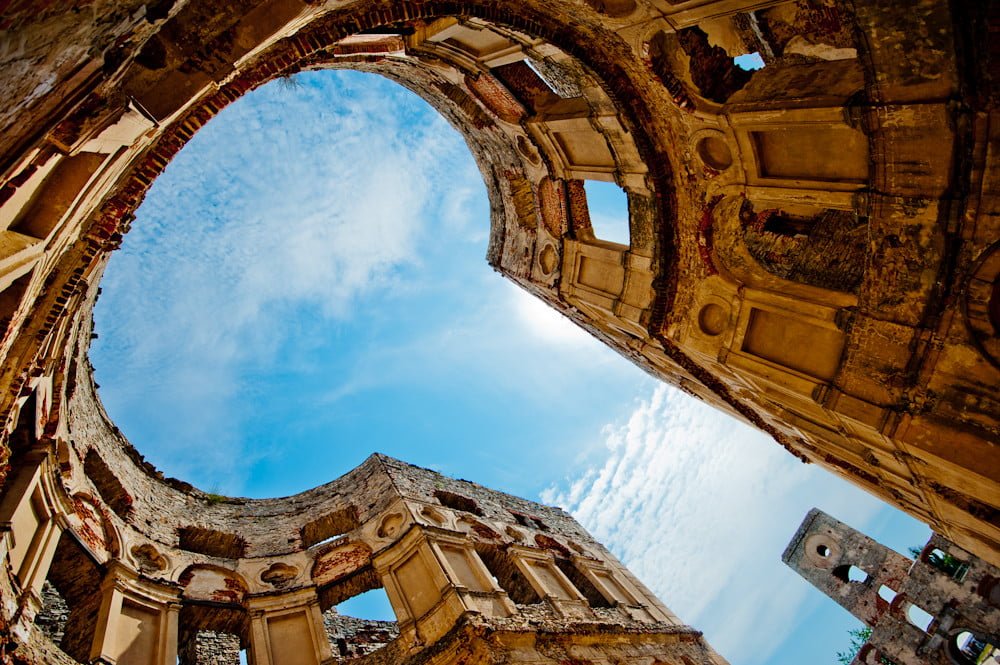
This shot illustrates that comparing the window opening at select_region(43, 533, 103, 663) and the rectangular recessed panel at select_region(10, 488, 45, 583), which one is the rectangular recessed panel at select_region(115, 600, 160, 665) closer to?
the window opening at select_region(43, 533, 103, 663)

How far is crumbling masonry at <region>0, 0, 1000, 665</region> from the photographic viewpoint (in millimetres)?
4281

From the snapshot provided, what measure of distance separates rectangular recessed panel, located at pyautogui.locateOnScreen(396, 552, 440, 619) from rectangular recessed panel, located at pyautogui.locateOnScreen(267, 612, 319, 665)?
1.94m

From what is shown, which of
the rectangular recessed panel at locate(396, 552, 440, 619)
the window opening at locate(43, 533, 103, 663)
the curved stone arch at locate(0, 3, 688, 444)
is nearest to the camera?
the curved stone arch at locate(0, 3, 688, 444)

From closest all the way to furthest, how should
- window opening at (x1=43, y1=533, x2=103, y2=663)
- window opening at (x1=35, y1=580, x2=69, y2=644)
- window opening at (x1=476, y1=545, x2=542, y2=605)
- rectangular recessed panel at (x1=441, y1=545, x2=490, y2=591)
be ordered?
1. window opening at (x1=43, y1=533, x2=103, y2=663)
2. window opening at (x1=35, y1=580, x2=69, y2=644)
3. rectangular recessed panel at (x1=441, y1=545, x2=490, y2=591)
4. window opening at (x1=476, y1=545, x2=542, y2=605)

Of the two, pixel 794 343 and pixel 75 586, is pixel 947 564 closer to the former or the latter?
pixel 794 343

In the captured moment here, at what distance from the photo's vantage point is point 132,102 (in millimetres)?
3777

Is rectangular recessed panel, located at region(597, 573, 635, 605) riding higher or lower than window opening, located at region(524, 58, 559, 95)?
lower

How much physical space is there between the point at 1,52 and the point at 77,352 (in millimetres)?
7963

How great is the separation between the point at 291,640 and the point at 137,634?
106 inches

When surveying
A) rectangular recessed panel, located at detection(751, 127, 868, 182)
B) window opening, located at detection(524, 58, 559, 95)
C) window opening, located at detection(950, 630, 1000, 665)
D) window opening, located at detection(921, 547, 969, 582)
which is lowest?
window opening, located at detection(950, 630, 1000, 665)

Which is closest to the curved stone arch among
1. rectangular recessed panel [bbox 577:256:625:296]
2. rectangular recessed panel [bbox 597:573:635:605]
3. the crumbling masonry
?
the crumbling masonry

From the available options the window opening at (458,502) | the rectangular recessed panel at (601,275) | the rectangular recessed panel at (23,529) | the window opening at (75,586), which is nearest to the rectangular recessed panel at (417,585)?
the window opening at (458,502)

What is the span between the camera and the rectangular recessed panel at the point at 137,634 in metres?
8.48

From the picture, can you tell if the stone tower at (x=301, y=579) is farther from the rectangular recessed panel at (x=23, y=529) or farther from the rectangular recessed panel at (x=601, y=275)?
the rectangular recessed panel at (x=601, y=275)
